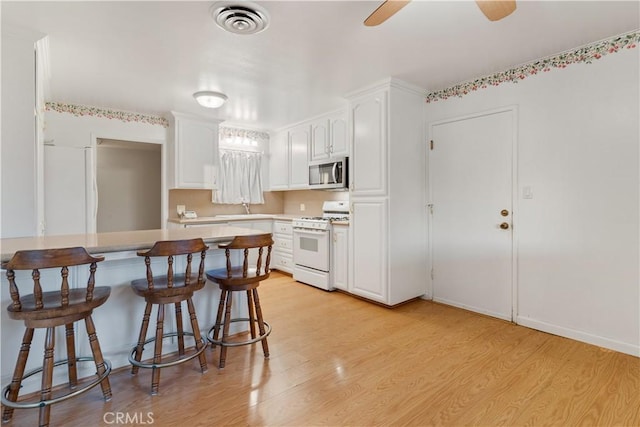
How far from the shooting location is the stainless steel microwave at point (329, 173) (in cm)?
409

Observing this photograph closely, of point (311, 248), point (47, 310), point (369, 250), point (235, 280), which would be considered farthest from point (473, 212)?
point (47, 310)

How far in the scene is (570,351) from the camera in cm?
238

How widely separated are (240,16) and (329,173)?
2.47m

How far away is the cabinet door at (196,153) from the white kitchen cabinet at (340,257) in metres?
2.08

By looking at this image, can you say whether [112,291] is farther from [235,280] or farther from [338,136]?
[338,136]

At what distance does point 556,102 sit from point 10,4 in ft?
13.0

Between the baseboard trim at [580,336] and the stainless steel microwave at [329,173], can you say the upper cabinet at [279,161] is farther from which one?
the baseboard trim at [580,336]

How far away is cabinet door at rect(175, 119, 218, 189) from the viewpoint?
4.38 m

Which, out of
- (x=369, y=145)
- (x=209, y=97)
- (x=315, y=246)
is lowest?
(x=315, y=246)

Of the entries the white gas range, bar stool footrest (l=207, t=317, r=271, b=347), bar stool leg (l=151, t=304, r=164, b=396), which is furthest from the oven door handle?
bar stool leg (l=151, t=304, r=164, b=396)

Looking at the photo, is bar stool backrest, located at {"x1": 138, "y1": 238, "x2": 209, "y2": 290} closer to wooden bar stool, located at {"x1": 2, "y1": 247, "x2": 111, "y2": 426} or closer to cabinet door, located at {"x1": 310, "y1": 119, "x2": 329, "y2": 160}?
wooden bar stool, located at {"x1": 2, "y1": 247, "x2": 111, "y2": 426}

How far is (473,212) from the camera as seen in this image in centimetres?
321

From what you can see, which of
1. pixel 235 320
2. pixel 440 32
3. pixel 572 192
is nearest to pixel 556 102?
pixel 572 192

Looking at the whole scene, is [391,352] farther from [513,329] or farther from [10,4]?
[10,4]
